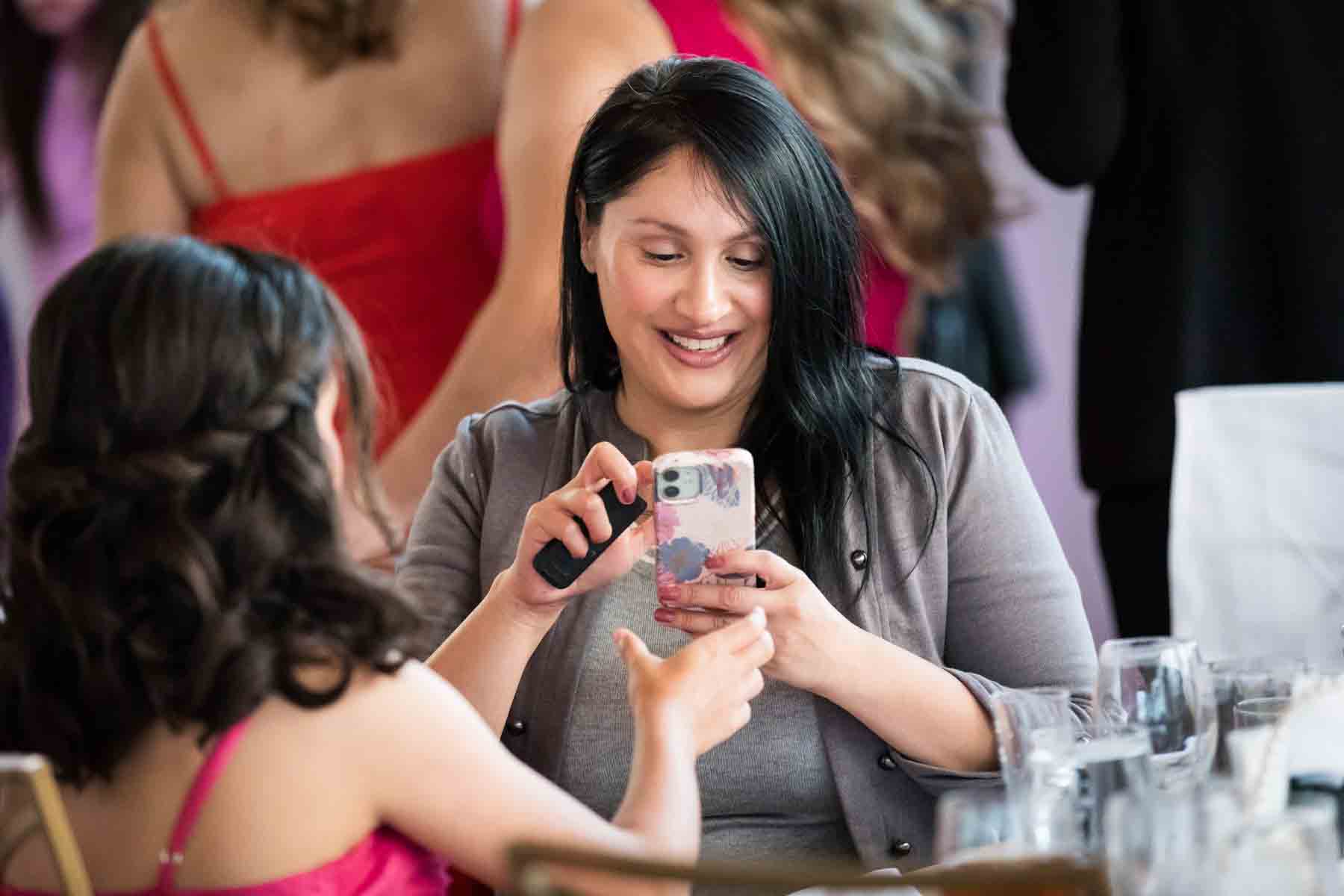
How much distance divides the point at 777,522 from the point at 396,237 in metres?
0.89

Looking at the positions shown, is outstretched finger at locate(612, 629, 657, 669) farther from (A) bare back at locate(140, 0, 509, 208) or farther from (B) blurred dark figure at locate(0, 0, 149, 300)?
(B) blurred dark figure at locate(0, 0, 149, 300)

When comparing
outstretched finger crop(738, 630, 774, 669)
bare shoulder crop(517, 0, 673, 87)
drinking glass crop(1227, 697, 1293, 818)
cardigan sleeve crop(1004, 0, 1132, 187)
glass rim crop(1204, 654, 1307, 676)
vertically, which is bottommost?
drinking glass crop(1227, 697, 1293, 818)

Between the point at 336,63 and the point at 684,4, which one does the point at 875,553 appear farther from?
the point at 336,63

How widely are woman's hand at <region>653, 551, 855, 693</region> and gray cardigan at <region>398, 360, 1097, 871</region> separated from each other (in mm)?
146

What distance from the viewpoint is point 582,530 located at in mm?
1544

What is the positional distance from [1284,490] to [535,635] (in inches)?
34.3

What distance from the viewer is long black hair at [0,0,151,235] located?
3562 mm

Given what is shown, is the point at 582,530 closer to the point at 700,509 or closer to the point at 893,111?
the point at 700,509

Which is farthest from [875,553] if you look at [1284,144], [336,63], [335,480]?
[336,63]

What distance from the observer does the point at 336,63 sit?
93.0 inches

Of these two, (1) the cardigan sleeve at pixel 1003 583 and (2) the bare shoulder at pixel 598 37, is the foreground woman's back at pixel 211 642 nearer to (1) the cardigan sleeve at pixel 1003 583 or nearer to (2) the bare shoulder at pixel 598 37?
(1) the cardigan sleeve at pixel 1003 583

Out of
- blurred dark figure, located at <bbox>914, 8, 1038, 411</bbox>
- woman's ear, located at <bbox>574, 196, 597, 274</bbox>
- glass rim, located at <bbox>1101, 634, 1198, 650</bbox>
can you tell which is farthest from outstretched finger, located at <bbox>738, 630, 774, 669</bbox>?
blurred dark figure, located at <bbox>914, 8, 1038, 411</bbox>

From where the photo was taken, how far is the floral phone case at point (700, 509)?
58.0 inches

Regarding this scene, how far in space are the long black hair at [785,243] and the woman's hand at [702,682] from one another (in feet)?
1.08
